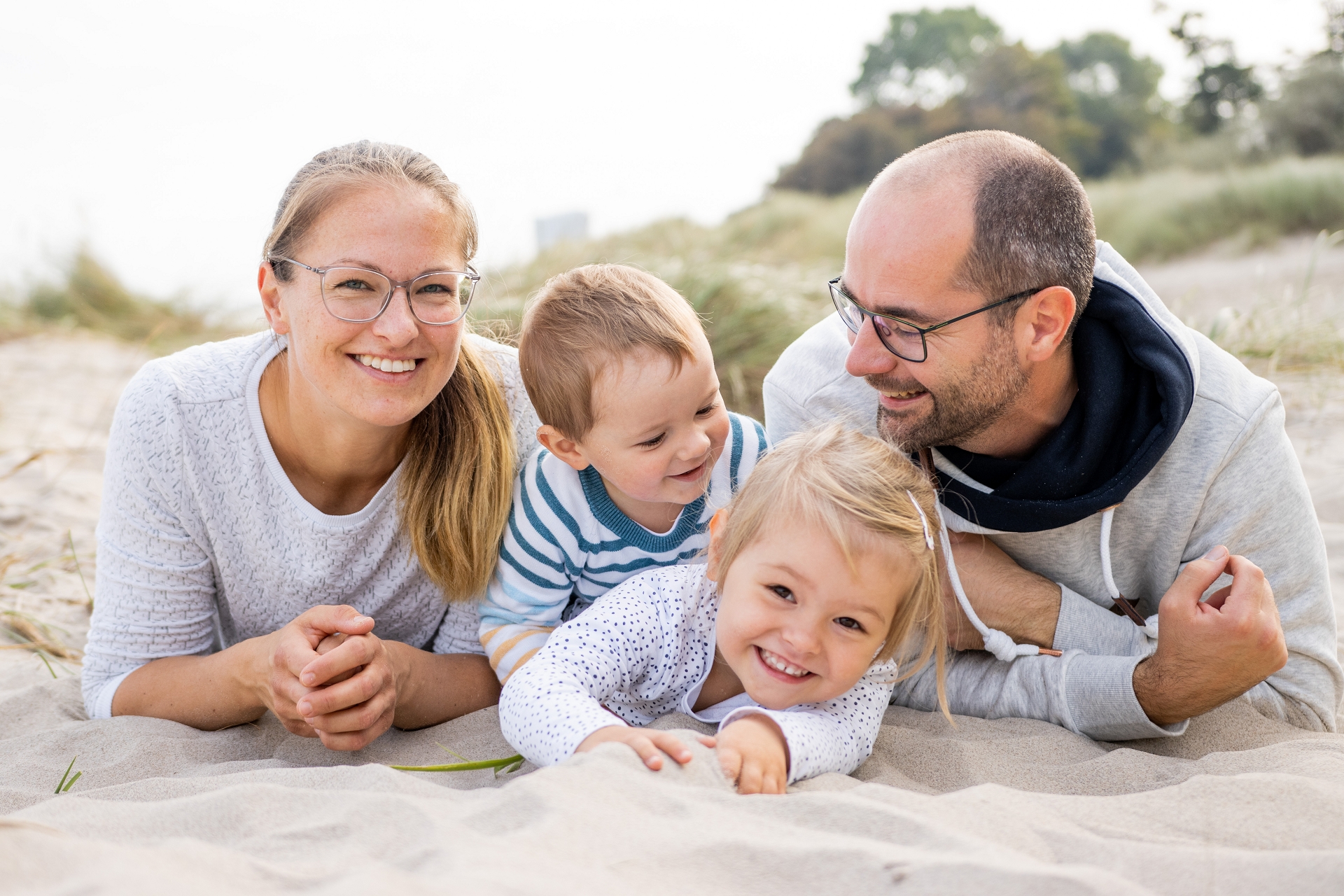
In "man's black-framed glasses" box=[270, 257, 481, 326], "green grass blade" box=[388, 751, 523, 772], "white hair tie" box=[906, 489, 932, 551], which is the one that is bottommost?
"green grass blade" box=[388, 751, 523, 772]

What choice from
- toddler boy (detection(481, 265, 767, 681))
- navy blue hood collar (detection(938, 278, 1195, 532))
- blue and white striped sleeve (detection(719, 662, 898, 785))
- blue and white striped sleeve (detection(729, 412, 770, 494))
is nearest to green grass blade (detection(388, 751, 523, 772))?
toddler boy (detection(481, 265, 767, 681))

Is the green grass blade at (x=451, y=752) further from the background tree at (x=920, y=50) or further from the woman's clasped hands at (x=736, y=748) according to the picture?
the background tree at (x=920, y=50)

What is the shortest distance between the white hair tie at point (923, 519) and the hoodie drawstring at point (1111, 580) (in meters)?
0.68

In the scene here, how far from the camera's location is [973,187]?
8.63ft

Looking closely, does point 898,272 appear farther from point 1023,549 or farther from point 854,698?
point 854,698

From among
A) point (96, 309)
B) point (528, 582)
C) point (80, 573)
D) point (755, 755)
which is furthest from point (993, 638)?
point (96, 309)

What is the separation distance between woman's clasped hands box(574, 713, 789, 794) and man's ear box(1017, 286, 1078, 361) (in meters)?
1.26

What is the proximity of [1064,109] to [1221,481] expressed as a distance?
19309mm

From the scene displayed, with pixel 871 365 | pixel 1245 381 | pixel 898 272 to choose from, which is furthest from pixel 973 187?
pixel 1245 381

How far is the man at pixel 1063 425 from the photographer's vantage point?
2590mm

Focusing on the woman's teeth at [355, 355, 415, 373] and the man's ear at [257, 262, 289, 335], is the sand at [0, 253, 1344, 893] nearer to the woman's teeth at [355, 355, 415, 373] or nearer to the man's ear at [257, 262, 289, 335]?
the woman's teeth at [355, 355, 415, 373]

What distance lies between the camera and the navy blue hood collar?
2.56 metres

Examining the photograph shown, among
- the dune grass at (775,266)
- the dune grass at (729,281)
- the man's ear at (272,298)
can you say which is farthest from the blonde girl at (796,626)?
the dune grass at (775,266)

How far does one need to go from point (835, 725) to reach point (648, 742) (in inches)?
21.7
